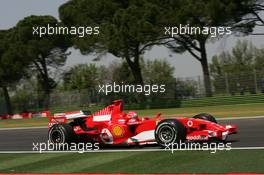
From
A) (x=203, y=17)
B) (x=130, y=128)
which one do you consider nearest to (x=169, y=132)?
(x=130, y=128)

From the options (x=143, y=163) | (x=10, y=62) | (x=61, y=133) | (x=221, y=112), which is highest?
(x=10, y=62)

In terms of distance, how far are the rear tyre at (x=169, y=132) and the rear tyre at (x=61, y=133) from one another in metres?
2.35

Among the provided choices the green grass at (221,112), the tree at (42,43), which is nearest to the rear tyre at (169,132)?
the green grass at (221,112)

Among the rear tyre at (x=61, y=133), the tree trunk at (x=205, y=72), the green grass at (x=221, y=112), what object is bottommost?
the green grass at (x=221, y=112)

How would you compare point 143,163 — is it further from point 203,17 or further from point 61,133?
point 203,17

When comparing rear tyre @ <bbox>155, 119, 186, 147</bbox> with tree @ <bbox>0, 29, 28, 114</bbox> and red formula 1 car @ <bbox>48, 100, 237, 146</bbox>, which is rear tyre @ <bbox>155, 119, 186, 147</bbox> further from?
tree @ <bbox>0, 29, 28, 114</bbox>

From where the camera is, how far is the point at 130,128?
11969 mm

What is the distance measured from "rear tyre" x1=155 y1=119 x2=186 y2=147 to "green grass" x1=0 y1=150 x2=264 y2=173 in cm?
43

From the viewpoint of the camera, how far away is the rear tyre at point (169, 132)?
10.9 metres

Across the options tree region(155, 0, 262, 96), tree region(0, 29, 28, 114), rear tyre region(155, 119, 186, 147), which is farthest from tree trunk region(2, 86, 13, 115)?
rear tyre region(155, 119, 186, 147)

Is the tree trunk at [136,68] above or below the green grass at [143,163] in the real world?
above

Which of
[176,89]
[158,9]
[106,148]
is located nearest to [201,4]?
[158,9]

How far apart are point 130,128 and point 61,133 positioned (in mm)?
1727

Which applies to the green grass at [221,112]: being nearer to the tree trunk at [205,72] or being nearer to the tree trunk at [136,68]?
the tree trunk at [205,72]
